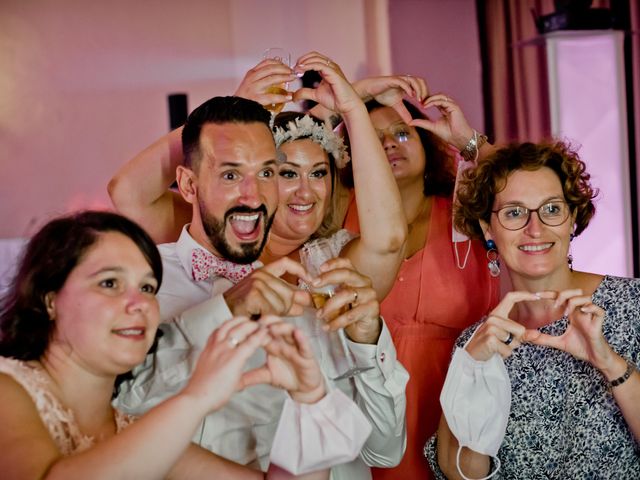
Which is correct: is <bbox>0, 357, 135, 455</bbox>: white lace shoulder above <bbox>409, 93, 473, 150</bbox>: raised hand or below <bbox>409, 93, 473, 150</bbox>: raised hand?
below

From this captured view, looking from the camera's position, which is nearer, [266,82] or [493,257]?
[266,82]

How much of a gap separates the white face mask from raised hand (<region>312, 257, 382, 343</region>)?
11.2 inches

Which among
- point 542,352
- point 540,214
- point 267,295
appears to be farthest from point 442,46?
point 267,295

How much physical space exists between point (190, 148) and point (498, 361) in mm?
960

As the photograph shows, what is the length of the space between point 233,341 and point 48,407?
40 cm

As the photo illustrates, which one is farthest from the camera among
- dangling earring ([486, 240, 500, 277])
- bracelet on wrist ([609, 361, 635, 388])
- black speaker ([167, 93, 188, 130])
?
black speaker ([167, 93, 188, 130])

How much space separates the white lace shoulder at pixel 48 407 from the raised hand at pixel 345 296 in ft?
1.92

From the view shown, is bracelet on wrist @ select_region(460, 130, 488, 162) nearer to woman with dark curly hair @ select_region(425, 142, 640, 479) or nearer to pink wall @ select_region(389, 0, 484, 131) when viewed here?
woman with dark curly hair @ select_region(425, 142, 640, 479)

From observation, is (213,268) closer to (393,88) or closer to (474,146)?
(393,88)

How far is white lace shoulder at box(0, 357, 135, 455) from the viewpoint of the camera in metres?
Result: 1.60

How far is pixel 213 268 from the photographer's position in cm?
220

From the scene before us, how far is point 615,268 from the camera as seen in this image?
14.5ft

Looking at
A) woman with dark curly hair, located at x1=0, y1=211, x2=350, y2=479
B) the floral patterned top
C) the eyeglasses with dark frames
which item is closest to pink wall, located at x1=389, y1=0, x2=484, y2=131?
the eyeglasses with dark frames

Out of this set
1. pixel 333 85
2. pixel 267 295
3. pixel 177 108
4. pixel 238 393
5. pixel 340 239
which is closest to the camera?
pixel 267 295
